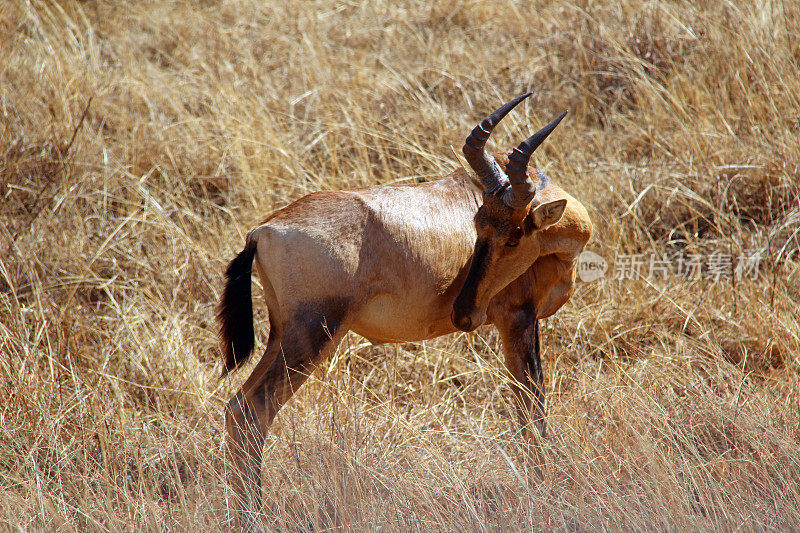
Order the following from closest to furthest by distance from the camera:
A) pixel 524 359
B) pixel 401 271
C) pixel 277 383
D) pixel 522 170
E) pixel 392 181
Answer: pixel 522 170 < pixel 277 383 < pixel 401 271 < pixel 524 359 < pixel 392 181

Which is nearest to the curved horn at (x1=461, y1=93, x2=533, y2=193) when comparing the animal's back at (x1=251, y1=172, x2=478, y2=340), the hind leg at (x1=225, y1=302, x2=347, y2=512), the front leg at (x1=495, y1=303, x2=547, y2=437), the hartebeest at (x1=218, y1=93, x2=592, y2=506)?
the hartebeest at (x1=218, y1=93, x2=592, y2=506)

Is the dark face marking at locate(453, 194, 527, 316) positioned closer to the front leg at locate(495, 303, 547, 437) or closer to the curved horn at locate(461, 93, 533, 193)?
the curved horn at locate(461, 93, 533, 193)

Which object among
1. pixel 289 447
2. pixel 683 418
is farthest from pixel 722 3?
pixel 289 447

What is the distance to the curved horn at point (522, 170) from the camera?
318 cm

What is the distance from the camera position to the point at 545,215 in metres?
3.42

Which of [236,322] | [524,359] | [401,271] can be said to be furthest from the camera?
[524,359]

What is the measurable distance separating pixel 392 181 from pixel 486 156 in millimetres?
2531

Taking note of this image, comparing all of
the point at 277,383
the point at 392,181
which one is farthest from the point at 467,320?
the point at 392,181

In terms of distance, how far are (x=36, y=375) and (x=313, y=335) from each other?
85.1 inches

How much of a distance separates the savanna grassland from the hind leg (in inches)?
10.7

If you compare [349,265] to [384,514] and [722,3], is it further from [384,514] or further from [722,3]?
[722,3]

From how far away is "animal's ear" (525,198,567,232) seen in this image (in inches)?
133

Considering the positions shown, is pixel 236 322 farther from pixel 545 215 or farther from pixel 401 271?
pixel 545 215

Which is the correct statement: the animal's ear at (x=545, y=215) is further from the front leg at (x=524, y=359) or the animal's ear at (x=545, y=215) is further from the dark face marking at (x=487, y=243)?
the front leg at (x=524, y=359)
